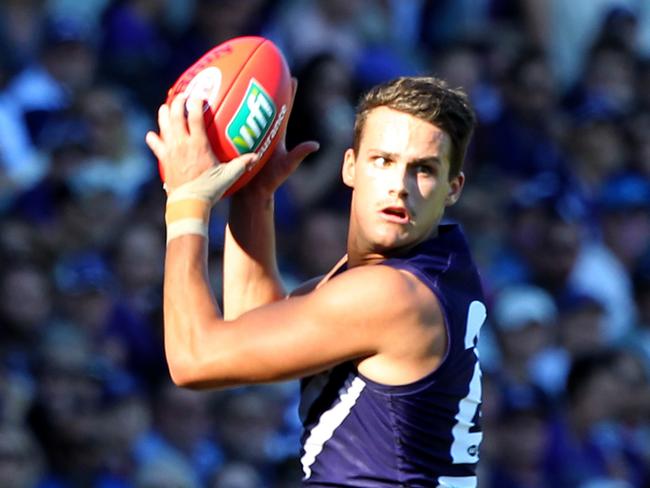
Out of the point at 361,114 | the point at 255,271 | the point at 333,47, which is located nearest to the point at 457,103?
the point at 361,114

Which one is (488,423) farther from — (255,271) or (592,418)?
(255,271)

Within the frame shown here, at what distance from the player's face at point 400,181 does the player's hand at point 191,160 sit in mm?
344

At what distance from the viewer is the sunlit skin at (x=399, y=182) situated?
392 centimetres

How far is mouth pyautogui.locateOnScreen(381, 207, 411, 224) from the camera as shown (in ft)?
12.8

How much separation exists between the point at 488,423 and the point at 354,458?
4140 millimetres

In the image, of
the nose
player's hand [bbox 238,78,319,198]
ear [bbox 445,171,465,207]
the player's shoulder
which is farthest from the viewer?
player's hand [bbox 238,78,319,198]

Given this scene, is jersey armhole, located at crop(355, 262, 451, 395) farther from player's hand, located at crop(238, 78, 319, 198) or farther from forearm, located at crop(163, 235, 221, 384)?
player's hand, located at crop(238, 78, 319, 198)

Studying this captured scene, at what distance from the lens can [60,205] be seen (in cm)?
732

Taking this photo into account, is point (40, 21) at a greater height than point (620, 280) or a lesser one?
greater

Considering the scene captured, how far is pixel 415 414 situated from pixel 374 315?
0.95 feet

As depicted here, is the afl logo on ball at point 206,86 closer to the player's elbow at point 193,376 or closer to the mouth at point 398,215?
the mouth at point 398,215

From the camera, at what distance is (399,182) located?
3906 mm

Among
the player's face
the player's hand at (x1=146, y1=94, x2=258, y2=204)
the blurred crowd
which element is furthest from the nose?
the blurred crowd

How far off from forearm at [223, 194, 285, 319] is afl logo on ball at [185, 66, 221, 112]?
0.45 m
